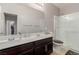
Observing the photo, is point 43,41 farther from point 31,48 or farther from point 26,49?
point 26,49

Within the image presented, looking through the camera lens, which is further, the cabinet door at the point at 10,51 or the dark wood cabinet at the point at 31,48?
the dark wood cabinet at the point at 31,48

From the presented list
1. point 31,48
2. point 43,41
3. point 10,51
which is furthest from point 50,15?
point 10,51

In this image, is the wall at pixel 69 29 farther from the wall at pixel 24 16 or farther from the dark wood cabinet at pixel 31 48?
the wall at pixel 24 16

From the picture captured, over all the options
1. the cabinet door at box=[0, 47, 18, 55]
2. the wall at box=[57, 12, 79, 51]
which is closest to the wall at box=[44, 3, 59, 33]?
the wall at box=[57, 12, 79, 51]

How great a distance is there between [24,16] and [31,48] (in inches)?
24.2

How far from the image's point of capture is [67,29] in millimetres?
2461

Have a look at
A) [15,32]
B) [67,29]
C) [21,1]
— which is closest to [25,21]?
[15,32]

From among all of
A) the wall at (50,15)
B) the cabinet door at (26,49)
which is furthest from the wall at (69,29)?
the cabinet door at (26,49)

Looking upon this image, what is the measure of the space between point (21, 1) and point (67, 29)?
1417 mm

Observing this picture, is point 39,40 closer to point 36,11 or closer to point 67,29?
point 36,11

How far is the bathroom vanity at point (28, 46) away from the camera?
124 centimetres

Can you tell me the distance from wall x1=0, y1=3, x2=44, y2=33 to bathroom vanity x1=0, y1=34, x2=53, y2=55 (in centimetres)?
27

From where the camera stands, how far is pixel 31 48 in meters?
1.70
